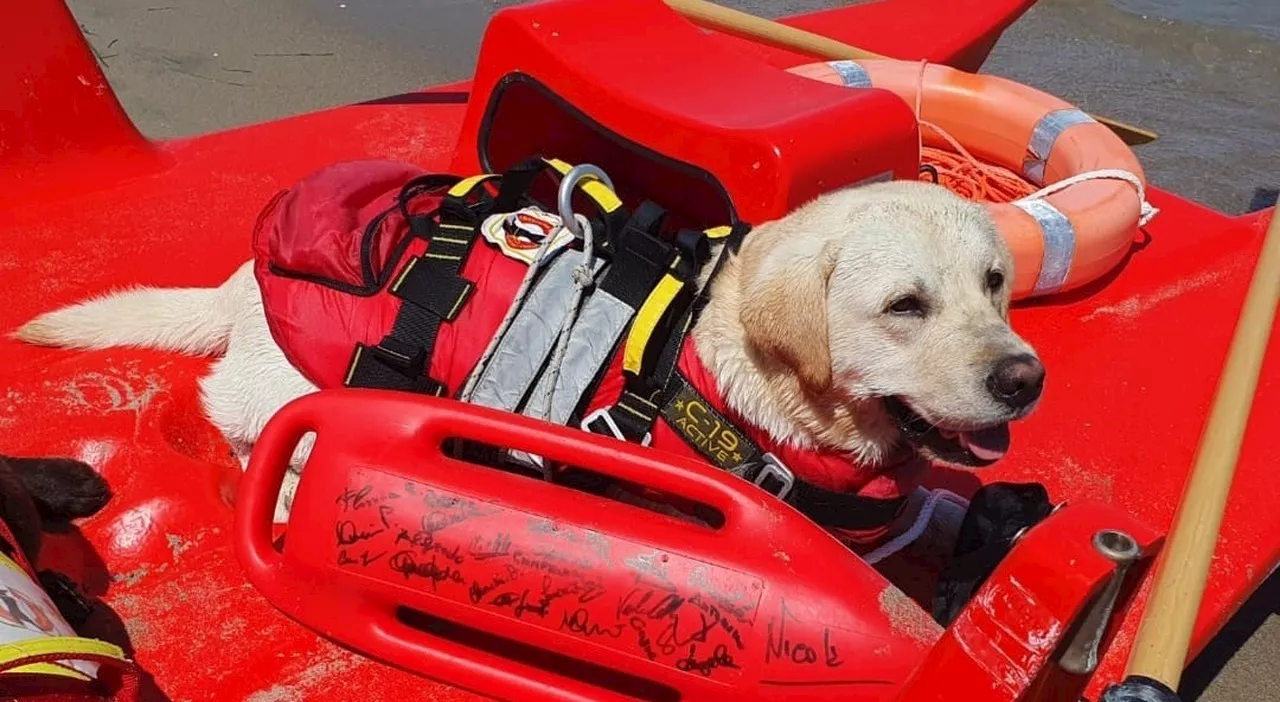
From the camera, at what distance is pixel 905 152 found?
2338 millimetres

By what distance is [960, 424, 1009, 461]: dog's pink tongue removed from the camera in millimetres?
1733

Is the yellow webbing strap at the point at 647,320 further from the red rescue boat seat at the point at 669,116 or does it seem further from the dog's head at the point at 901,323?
the red rescue boat seat at the point at 669,116

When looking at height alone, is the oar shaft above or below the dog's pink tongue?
above

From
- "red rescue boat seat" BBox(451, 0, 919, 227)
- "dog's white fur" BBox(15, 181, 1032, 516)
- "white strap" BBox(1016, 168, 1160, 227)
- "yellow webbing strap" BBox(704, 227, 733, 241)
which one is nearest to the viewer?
"dog's white fur" BBox(15, 181, 1032, 516)

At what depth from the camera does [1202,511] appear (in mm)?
1666

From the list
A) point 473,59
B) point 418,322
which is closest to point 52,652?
point 418,322

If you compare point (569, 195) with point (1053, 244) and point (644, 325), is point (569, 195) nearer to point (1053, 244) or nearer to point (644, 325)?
point (644, 325)

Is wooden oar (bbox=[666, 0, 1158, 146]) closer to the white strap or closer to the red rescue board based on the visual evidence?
the white strap

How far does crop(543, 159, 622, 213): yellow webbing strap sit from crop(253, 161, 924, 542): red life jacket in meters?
0.01

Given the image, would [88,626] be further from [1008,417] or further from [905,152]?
[905,152]

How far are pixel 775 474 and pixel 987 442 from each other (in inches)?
14.0

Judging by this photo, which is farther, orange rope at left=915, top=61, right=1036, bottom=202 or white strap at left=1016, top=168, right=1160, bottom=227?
orange rope at left=915, top=61, right=1036, bottom=202

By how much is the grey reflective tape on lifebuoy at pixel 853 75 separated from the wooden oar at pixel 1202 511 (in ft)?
4.72
